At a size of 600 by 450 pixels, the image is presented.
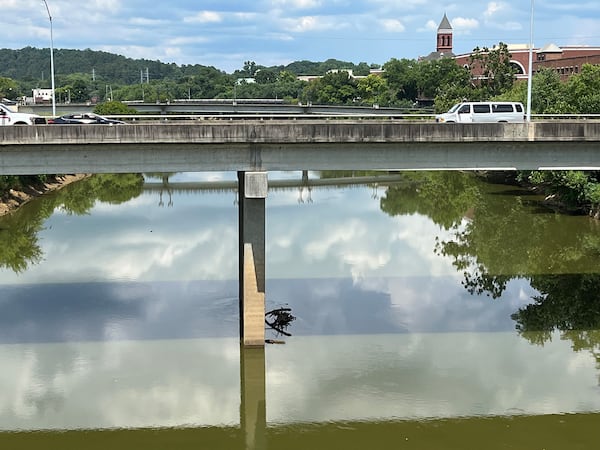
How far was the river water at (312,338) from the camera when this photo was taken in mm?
19453

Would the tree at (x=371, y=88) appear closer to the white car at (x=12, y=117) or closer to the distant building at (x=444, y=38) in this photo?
the distant building at (x=444, y=38)

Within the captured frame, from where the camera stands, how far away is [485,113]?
3262 centimetres

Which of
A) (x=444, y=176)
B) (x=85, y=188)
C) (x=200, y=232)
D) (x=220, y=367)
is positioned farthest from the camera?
(x=444, y=176)

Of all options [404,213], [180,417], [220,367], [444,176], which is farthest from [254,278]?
[444,176]

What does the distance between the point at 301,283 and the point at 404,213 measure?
2339cm

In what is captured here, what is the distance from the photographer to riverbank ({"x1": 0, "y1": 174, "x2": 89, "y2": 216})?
50434 mm

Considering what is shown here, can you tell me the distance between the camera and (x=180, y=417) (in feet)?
65.1

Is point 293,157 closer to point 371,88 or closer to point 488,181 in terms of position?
point 488,181

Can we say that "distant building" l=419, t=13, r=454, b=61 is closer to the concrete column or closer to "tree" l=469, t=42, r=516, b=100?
"tree" l=469, t=42, r=516, b=100

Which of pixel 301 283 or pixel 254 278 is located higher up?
pixel 254 278

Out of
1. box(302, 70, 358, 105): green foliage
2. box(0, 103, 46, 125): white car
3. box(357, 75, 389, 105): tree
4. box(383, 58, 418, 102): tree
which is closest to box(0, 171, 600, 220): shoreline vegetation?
box(0, 103, 46, 125): white car

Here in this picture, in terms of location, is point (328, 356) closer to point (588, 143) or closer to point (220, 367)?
point (220, 367)

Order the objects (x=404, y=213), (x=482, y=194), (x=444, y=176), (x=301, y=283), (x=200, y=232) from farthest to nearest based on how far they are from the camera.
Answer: (x=444, y=176) → (x=482, y=194) → (x=404, y=213) → (x=200, y=232) → (x=301, y=283)

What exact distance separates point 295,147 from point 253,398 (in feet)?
26.2
